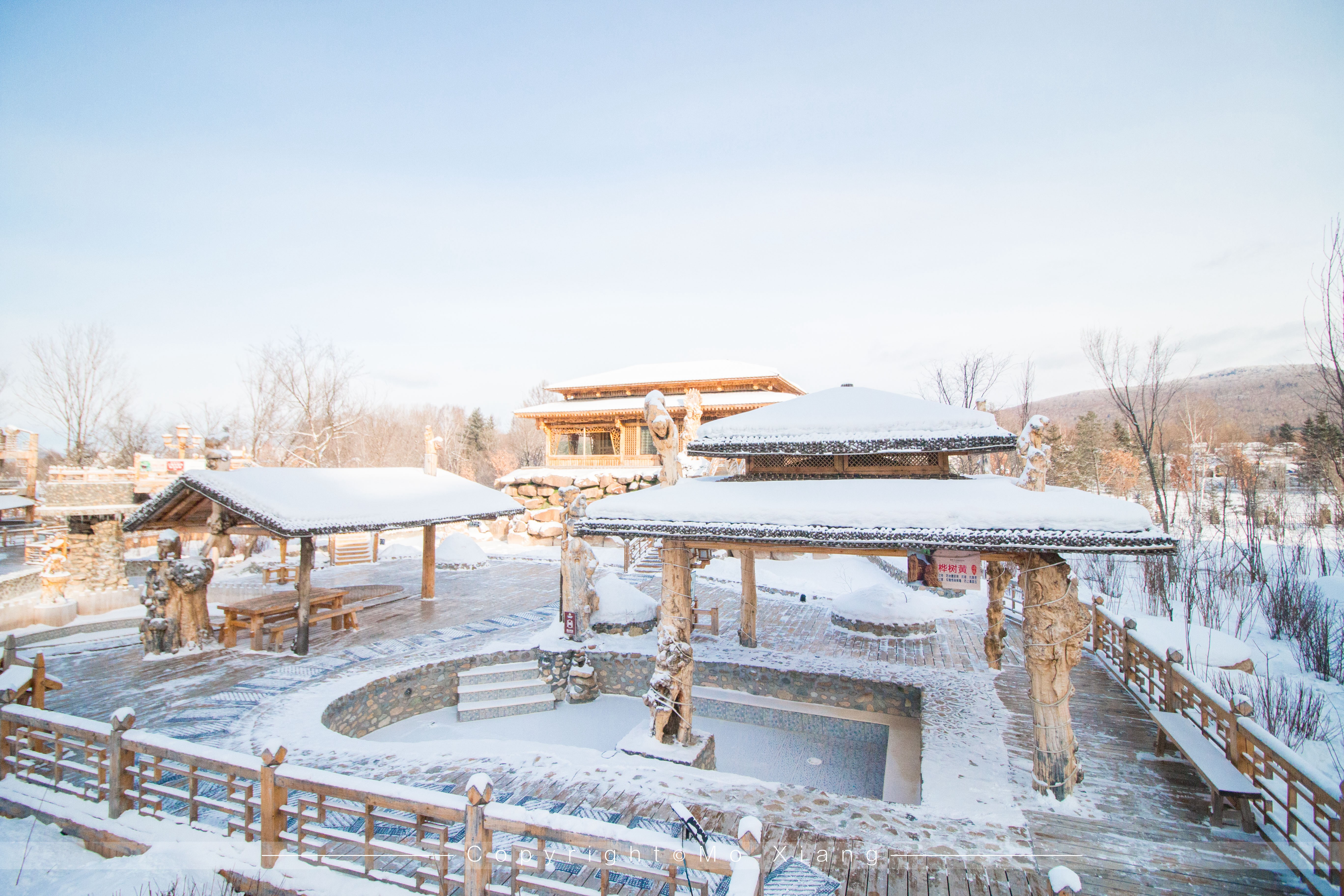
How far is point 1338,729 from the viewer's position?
8.03 meters

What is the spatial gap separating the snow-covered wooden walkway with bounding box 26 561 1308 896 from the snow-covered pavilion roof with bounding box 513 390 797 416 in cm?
1766

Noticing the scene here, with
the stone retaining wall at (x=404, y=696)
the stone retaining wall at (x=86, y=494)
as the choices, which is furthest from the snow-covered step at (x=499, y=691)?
the stone retaining wall at (x=86, y=494)

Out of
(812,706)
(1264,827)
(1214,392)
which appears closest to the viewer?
(1264,827)

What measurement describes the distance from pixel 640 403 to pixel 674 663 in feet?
73.6

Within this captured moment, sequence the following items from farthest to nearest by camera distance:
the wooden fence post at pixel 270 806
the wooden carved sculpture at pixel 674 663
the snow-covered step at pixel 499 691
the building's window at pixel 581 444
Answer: the building's window at pixel 581 444, the snow-covered step at pixel 499 691, the wooden carved sculpture at pixel 674 663, the wooden fence post at pixel 270 806

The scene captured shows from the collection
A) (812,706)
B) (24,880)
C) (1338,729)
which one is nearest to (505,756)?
(24,880)

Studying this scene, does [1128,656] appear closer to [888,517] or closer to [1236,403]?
[888,517]

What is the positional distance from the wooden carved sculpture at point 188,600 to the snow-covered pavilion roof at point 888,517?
8262mm

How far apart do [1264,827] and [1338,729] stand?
5.35 metres

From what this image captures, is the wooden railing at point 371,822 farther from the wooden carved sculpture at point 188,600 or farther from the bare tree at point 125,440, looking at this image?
the bare tree at point 125,440

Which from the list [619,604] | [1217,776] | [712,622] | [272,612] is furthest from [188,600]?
[1217,776]

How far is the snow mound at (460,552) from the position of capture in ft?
60.6

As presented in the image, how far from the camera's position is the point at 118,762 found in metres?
4.99

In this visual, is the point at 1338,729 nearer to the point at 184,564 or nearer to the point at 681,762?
the point at 681,762
